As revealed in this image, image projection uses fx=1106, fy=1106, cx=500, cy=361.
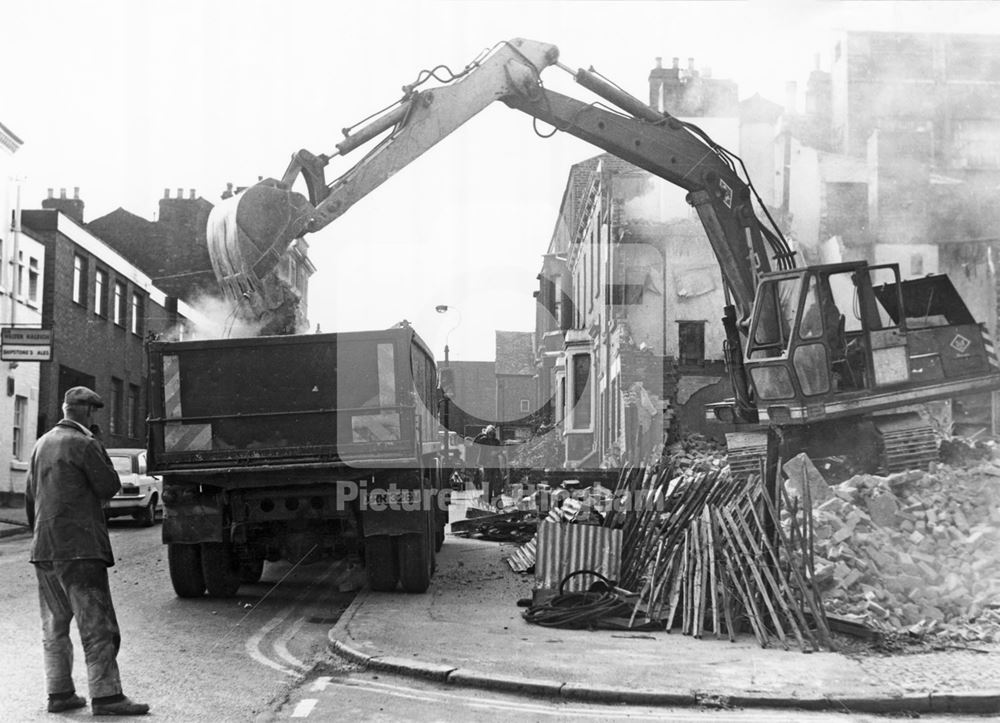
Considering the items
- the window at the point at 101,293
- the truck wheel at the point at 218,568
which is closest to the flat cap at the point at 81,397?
the truck wheel at the point at 218,568

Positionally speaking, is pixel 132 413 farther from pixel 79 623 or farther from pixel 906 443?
pixel 79 623

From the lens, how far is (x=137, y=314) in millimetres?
41094

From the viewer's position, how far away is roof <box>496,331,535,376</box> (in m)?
77.4

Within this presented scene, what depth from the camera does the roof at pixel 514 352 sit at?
254ft

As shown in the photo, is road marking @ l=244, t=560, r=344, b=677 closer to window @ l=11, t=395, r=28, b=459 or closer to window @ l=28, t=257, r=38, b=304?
window @ l=11, t=395, r=28, b=459

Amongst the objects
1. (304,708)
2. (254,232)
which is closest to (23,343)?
(254,232)

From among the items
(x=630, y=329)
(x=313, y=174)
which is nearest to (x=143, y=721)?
(x=313, y=174)

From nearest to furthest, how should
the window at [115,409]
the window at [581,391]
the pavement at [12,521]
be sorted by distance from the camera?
the pavement at [12,521], the window at [115,409], the window at [581,391]

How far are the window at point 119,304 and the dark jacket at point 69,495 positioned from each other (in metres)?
33.0

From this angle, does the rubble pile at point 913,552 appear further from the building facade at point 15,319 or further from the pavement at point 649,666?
the building facade at point 15,319

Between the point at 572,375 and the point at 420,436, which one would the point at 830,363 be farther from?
the point at 572,375

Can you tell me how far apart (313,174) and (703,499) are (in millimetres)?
5353

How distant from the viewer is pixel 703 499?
10555 mm

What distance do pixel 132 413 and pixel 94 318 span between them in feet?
21.6
